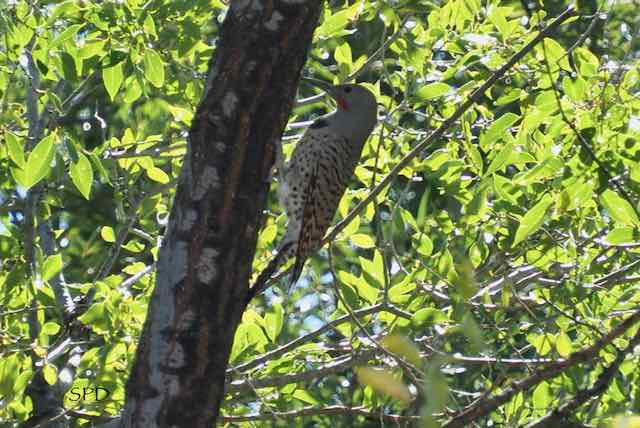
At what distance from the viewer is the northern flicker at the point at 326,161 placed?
17.0 feet

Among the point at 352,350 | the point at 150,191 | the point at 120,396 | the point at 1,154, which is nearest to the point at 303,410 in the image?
the point at 352,350

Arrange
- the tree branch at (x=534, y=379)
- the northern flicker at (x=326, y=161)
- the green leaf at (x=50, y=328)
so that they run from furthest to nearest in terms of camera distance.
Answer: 1. the northern flicker at (x=326, y=161)
2. the green leaf at (x=50, y=328)
3. the tree branch at (x=534, y=379)

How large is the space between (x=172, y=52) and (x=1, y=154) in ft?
2.69

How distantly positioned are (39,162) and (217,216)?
0.94m

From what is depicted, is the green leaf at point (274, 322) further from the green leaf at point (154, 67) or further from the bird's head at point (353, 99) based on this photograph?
the bird's head at point (353, 99)

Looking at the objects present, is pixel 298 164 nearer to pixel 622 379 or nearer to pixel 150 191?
pixel 150 191

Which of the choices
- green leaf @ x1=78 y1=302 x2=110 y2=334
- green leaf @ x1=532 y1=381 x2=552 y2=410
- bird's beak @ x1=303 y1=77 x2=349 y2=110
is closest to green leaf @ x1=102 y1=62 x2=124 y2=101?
green leaf @ x1=78 y1=302 x2=110 y2=334

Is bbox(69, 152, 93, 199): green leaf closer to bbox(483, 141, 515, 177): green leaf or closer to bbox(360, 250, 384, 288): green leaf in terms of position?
bbox(360, 250, 384, 288): green leaf

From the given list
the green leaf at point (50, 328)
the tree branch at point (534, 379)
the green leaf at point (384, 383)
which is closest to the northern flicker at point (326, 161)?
the green leaf at point (50, 328)

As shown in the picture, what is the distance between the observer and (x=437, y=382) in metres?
1.64

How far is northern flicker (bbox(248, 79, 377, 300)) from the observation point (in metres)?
5.18

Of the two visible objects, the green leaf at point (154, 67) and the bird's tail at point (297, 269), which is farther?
the bird's tail at point (297, 269)

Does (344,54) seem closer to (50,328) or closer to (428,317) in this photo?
(428,317)

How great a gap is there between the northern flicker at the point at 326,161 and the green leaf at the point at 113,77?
1138mm
